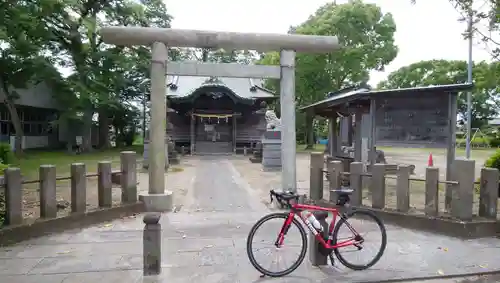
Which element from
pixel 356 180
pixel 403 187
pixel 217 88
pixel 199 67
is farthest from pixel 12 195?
pixel 217 88

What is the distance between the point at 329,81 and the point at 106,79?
15.2 meters

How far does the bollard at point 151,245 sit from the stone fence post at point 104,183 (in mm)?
2881

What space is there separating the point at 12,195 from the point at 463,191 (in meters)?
7.02

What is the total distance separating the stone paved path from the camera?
4.41m

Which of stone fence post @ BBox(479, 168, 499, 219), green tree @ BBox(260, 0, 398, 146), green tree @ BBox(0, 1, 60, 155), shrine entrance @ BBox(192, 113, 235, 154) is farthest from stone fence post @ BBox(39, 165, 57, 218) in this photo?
green tree @ BBox(260, 0, 398, 146)

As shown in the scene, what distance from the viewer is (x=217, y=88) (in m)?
23.6

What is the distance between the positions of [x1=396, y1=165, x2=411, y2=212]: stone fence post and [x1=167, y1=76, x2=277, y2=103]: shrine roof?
17880mm

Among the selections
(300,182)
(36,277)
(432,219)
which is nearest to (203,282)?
(36,277)

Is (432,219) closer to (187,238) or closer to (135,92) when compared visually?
(187,238)

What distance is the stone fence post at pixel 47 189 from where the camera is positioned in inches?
233

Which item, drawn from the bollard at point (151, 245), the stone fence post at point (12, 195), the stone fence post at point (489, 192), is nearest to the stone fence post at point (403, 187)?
the stone fence post at point (489, 192)

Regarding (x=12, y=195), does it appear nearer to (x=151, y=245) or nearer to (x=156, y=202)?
(x=151, y=245)

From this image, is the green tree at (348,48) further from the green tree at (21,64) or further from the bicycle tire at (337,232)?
the bicycle tire at (337,232)

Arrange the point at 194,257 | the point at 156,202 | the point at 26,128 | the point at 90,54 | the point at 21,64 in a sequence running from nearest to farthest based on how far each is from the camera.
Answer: the point at 194,257
the point at 156,202
the point at 21,64
the point at 90,54
the point at 26,128
